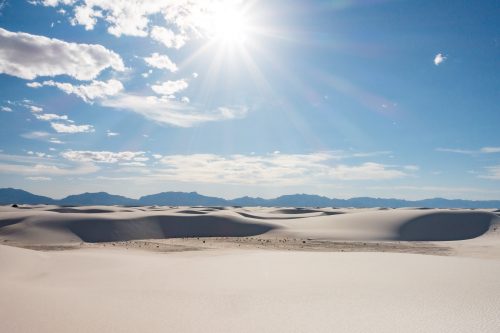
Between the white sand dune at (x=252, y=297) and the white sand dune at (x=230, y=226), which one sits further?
the white sand dune at (x=230, y=226)

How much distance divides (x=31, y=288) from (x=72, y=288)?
82cm

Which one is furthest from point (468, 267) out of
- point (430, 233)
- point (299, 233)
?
point (430, 233)

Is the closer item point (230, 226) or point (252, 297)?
point (252, 297)

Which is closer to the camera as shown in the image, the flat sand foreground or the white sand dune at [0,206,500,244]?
the flat sand foreground

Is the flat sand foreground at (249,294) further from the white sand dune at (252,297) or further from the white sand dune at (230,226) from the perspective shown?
the white sand dune at (230,226)

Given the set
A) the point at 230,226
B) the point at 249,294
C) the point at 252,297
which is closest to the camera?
the point at 252,297

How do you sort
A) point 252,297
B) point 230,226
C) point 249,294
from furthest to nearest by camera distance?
point 230,226 → point 249,294 → point 252,297

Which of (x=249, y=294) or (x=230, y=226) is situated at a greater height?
(x=230, y=226)

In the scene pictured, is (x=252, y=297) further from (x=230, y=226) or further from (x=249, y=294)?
(x=230, y=226)

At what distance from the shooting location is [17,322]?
18.4 feet

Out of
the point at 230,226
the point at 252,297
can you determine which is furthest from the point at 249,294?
the point at 230,226

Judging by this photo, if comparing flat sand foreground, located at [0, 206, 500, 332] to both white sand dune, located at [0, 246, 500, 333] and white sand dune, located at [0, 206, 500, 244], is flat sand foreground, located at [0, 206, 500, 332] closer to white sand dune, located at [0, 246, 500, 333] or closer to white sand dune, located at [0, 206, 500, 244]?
white sand dune, located at [0, 246, 500, 333]

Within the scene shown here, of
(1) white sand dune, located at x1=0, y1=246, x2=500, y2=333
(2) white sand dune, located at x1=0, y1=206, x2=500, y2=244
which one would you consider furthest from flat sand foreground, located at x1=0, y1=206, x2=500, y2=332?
(2) white sand dune, located at x1=0, y1=206, x2=500, y2=244

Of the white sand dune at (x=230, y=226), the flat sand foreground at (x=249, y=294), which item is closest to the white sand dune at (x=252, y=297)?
the flat sand foreground at (x=249, y=294)
